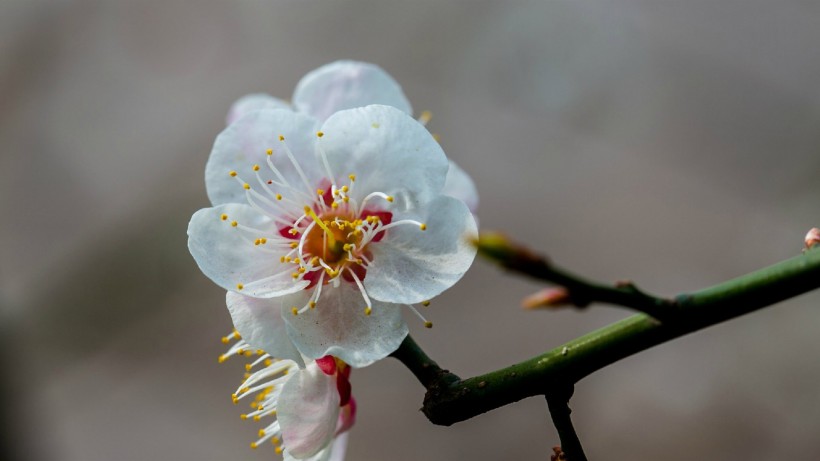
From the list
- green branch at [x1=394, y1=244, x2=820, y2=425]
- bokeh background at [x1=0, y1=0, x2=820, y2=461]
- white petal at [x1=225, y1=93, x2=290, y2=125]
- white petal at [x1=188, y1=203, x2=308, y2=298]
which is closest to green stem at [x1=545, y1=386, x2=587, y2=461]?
green branch at [x1=394, y1=244, x2=820, y2=425]

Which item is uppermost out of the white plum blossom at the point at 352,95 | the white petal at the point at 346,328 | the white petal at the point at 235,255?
the white plum blossom at the point at 352,95

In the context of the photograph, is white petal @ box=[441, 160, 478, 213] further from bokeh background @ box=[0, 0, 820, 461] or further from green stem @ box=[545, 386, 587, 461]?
bokeh background @ box=[0, 0, 820, 461]

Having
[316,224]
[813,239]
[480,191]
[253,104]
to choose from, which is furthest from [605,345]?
[480,191]

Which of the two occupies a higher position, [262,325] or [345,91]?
[345,91]

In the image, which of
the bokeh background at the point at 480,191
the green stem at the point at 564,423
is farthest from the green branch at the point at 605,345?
the bokeh background at the point at 480,191

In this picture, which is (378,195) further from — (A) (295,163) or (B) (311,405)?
(B) (311,405)

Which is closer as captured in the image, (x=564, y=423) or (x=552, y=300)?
(x=552, y=300)

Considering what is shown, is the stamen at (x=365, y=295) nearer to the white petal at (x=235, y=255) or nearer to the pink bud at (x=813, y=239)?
the white petal at (x=235, y=255)
